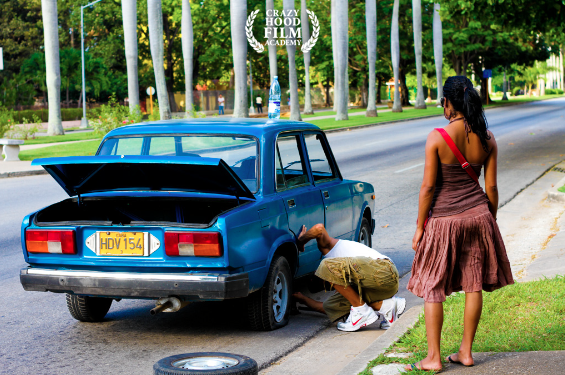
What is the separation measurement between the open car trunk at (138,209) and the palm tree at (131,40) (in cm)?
2812

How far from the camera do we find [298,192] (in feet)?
20.8

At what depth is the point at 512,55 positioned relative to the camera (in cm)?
7000

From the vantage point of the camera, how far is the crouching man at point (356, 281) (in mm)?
5957

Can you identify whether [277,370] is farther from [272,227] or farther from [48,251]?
[48,251]

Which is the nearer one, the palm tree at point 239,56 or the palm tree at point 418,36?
the palm tree at point 239,56

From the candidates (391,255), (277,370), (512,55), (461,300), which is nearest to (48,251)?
(277,370)

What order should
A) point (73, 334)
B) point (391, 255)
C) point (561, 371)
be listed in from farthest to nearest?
1. point (391, 255)
2. point (73, 334)
3. point (561, 371)

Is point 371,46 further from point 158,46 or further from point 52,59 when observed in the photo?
point 52,59

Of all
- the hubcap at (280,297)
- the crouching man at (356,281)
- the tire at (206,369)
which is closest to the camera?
the tire at (206,369)

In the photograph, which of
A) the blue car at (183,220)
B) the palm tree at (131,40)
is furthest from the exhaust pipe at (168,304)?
the palm tree at (131,40)

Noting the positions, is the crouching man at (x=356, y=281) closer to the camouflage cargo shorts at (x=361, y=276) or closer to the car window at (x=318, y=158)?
the camouflage cargo shorts at (x=361, y=276)

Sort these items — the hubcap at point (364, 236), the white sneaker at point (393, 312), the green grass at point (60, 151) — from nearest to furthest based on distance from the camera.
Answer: the white sneaker at point (393, 312) → the hubcap at point (364, 236) → the green grass at point (60, 151)

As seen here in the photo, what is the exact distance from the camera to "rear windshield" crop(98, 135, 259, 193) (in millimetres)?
6086

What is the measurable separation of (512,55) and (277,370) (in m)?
70.0
